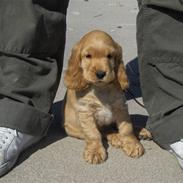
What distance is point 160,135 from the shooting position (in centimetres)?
263

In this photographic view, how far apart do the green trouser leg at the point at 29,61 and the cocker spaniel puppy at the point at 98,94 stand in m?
0.13

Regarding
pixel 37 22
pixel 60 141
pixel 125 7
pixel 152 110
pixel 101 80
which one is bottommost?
pixel 125 7

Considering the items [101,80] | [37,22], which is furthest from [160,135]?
[37,22]

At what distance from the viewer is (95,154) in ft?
8.35

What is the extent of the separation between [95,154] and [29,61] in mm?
527

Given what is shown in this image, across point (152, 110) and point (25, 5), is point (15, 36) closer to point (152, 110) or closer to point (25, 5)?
point (25, 5)

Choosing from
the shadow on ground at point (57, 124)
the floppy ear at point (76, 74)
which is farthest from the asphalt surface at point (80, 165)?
the floppy ear at point (76, 74)

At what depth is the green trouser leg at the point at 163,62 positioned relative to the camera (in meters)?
2.54

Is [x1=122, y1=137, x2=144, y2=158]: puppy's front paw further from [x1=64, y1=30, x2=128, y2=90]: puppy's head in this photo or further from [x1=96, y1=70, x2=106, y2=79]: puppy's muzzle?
[x1=96, y1=70, x2=106, y2=79]: puppy's muzzle

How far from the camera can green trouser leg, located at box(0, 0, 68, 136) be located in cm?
251

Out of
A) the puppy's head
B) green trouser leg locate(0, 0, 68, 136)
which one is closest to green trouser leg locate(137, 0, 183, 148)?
the puppy's head

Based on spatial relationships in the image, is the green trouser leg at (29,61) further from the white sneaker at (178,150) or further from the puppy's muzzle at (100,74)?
the white sneaker at (178,150)

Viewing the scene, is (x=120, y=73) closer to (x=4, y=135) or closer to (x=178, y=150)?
(x=178, y=150)

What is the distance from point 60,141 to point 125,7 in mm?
3601
